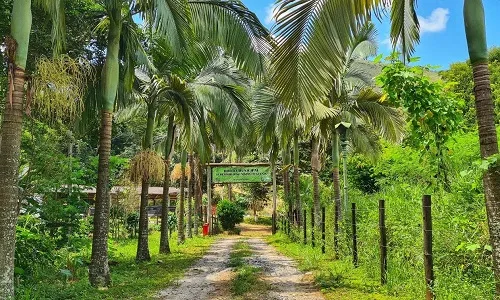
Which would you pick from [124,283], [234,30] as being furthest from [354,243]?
[234,30]

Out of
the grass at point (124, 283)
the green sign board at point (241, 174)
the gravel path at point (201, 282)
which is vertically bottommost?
the gravel path at point (201, 282)

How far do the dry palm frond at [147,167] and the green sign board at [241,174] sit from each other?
46.2 feet

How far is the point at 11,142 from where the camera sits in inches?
206

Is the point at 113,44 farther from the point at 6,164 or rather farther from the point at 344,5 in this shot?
the point at 344,5

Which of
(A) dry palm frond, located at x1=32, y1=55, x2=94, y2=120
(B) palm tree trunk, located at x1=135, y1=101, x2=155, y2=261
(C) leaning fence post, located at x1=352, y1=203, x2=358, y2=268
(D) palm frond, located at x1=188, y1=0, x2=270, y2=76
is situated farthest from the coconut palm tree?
(B) palm tree trunk, located at x1=135, y1=101, x2=155, y2=261

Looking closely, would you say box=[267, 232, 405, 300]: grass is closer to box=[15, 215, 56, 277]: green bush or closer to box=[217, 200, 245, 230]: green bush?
box=[15, 215, 56, 277]: green bush

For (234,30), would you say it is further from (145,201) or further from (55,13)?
(145,201)

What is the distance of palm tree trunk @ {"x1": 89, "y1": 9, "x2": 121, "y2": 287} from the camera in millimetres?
8125

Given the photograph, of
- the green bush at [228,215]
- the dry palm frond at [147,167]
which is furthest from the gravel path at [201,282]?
the green bush at [228,215]

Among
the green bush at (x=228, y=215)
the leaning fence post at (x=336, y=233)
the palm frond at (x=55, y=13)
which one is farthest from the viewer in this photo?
the green bush at (x=228, y=215)

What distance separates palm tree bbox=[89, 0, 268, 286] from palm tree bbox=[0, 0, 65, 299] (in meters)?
2.49

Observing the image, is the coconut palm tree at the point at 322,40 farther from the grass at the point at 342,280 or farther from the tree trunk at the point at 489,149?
the grass at the point at 342,280

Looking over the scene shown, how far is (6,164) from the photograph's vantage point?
5195mm

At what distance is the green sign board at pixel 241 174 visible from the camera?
2562 centimetres
